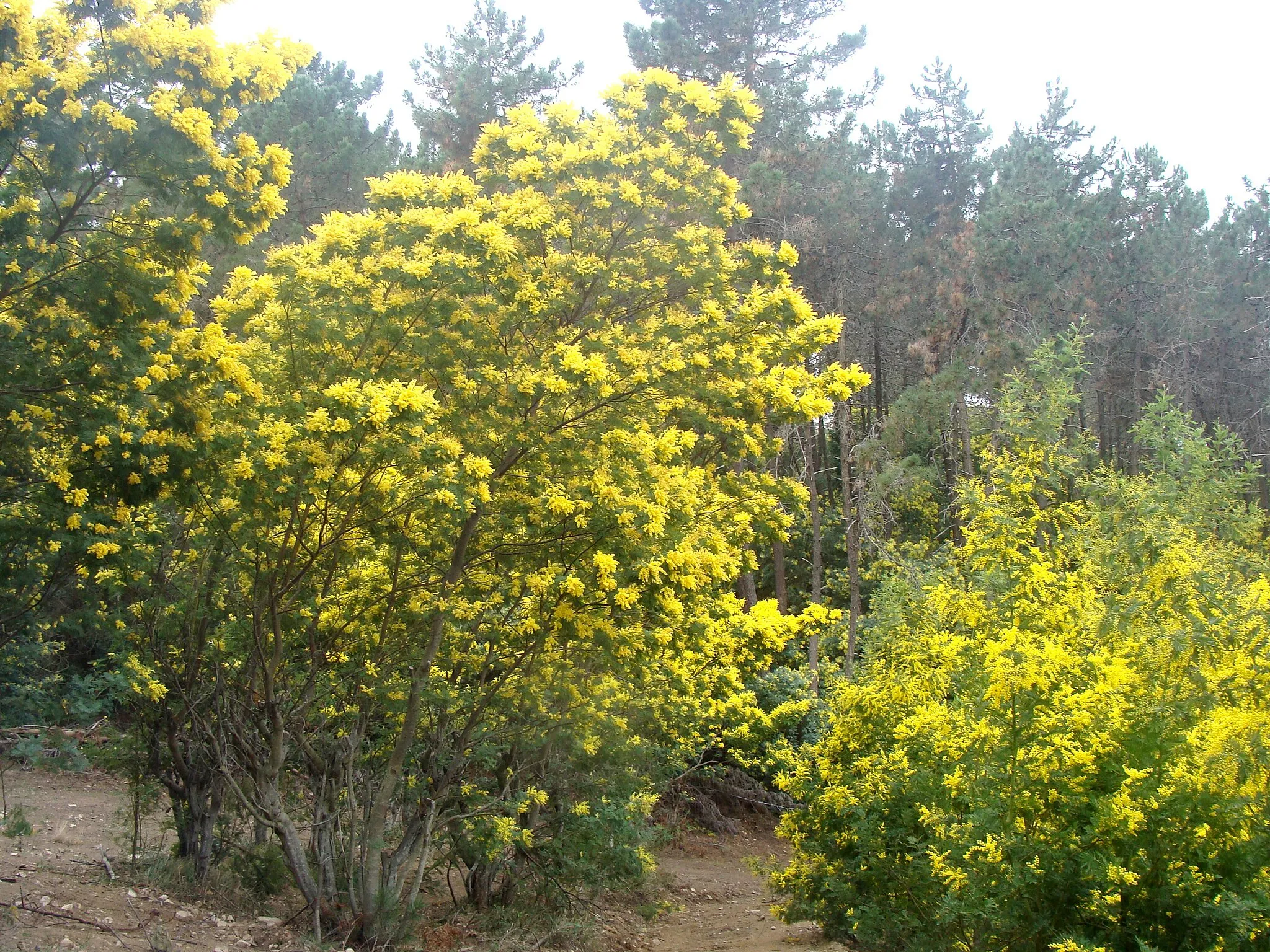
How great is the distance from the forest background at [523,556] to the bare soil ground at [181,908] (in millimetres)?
689

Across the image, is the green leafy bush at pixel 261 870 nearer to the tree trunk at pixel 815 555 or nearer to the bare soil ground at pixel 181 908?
the bare soil ground at pixel 181 908

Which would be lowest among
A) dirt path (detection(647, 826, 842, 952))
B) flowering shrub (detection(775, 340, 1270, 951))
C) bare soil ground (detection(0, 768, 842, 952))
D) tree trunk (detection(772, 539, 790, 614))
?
dirt path (detection(647, 826, 842, 952))

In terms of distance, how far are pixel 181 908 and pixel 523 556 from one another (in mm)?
4389

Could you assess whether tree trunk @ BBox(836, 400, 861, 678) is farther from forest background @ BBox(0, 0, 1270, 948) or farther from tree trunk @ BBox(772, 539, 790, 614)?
forest background @ BBox(0, 0, 1270, 948)

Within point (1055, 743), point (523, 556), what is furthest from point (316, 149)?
point (1055, 743)

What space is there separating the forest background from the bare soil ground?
2.26ft

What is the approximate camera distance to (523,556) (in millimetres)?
8773

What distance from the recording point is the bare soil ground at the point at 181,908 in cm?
817

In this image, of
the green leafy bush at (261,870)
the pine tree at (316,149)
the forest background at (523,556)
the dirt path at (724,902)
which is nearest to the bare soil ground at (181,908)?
the dirt path at (724,902)

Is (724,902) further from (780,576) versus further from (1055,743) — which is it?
(1055,743)

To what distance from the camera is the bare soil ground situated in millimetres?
8172

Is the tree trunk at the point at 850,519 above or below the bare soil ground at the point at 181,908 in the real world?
above

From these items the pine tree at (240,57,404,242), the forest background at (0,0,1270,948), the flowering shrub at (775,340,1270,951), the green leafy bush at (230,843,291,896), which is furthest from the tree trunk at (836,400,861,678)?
the green leafy bush at (230,843,291,896)

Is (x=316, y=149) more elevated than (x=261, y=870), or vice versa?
(x=316, y=149)
